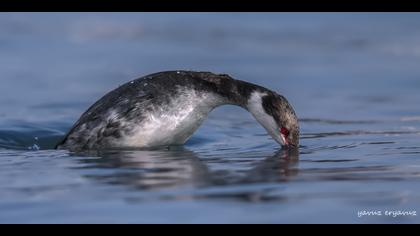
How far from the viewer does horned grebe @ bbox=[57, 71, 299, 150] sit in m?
12.1

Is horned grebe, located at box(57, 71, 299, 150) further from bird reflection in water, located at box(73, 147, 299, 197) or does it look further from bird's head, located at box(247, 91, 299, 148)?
bird reflection in water, located at box(73, 147, 299, 197)

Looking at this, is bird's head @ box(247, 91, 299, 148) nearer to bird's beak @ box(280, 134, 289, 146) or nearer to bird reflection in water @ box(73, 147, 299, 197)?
bird's beak @ box(280, 134, 289, 146)

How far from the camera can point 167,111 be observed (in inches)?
478

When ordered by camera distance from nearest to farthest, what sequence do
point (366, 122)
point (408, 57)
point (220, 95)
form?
point (220, 95) → point (366, 122) → point (408, 57)

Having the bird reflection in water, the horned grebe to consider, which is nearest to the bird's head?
the horned grebe

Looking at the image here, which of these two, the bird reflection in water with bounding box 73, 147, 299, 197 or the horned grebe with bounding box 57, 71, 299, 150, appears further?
the horned grebe with bounding box 57, 71, 299, 150

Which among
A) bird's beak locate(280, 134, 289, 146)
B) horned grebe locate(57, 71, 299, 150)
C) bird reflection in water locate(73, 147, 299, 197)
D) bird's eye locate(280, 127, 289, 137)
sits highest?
horned grebe locate(57, 71, 299, 150)

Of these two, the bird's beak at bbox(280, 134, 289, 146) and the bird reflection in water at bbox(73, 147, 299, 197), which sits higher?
the bird's beak at bbox(280, 134, 289, 146)

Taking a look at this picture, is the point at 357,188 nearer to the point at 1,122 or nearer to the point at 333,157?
the point at 333,157

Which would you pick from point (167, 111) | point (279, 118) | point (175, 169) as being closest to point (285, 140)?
point (279, 118)

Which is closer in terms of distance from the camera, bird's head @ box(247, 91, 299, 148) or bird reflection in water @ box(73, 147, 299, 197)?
bird reflection in water @ box(73, 147, 299, 197)

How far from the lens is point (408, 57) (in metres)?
20.8

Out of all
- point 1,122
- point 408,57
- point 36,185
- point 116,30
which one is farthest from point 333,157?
point 116,30

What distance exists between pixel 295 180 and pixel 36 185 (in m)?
2.18
